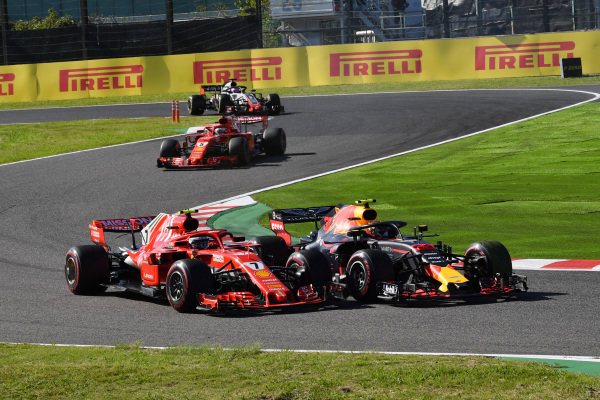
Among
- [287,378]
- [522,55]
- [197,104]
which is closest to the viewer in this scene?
[287,378]

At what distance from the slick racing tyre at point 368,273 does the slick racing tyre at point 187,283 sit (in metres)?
1.95

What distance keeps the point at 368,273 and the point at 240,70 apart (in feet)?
120

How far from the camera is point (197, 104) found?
4091 cm

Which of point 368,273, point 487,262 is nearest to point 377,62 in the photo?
point 487,262

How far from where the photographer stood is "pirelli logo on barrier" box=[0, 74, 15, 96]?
49.9 meters

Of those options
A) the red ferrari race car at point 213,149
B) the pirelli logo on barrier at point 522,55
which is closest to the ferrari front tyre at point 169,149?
the red ferrari race car at point 213,149

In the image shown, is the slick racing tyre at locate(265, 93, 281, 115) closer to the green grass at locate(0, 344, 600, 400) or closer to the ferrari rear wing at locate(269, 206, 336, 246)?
the ferrari rear wing at locate(269, 206, 336, 246)

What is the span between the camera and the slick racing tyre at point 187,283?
12.2 meters

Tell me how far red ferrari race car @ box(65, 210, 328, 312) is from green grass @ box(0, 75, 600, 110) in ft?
106

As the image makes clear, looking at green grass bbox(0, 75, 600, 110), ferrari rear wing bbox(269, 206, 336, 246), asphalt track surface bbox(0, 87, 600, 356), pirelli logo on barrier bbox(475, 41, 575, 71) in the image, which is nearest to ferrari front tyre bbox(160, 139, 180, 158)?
asphalt track surface bbox(0, 87, 600, 356)

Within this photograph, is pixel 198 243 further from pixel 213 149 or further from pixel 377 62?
pixel 377 62

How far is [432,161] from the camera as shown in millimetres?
27875

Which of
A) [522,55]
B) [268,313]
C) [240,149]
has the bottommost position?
[268,313]

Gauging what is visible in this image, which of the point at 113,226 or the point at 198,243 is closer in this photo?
the point at 198,243
